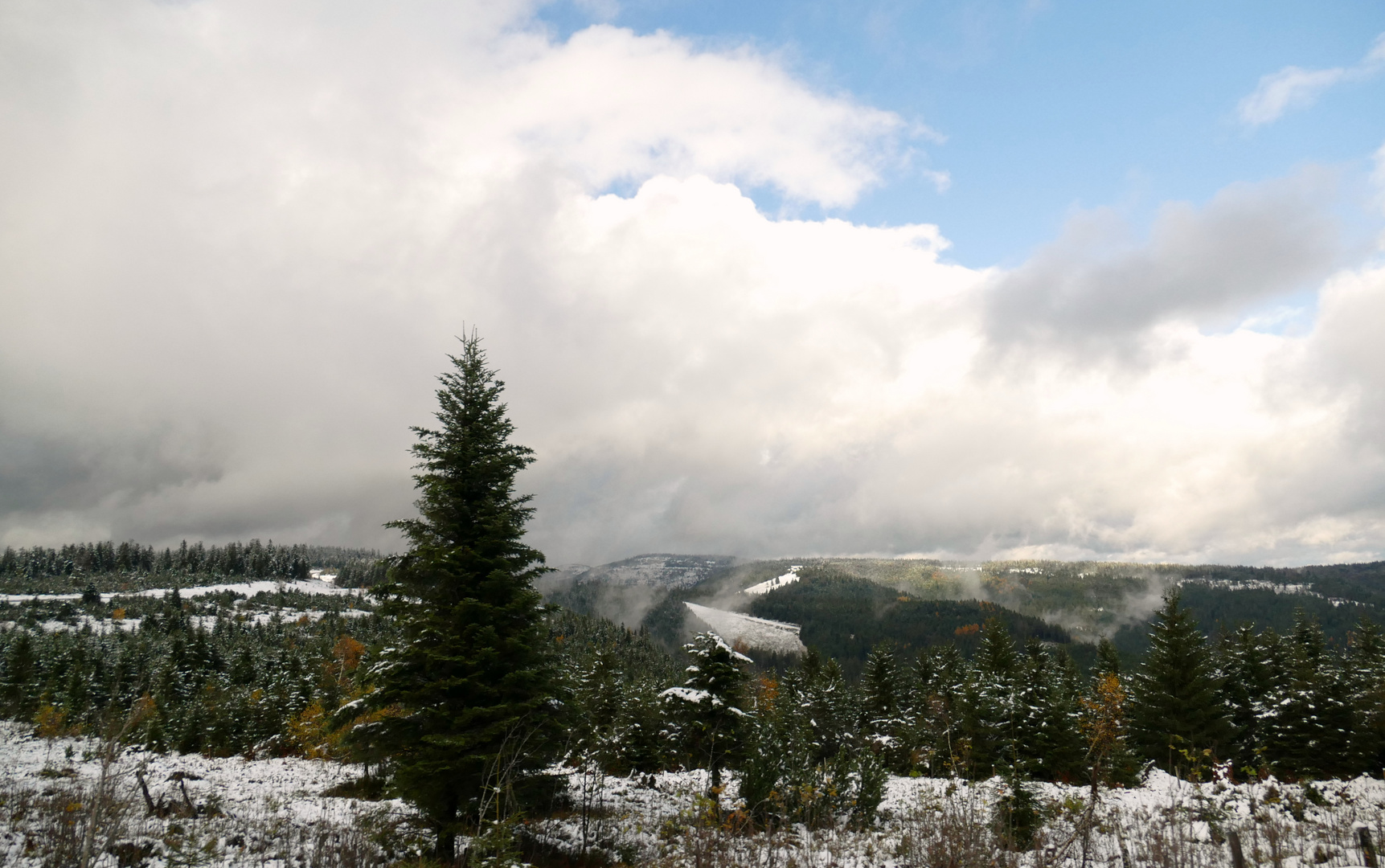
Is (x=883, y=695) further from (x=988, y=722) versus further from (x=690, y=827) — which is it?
(x=690, y=827)

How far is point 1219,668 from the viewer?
121ft

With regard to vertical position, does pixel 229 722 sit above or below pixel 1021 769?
below

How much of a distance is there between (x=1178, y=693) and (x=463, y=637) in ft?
119

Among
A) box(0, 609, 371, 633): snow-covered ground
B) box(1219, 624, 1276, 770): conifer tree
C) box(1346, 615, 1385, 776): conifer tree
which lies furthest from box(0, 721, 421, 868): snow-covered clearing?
box(0, 609, 371, 633): snow-covered ground

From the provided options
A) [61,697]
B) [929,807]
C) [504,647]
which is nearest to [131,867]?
[504,647]

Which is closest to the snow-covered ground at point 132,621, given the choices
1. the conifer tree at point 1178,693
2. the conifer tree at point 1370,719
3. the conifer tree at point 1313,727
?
the conifer tree at point 1178,693

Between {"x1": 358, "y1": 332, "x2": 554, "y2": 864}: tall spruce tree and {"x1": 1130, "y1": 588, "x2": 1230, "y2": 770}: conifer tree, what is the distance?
109 ft

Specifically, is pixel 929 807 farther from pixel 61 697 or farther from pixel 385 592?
pixel 61 697

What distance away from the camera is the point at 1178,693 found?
31234 millimetres

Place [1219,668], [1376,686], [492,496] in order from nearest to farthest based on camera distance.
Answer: [492,496]
[1376,686]
[1219,668]

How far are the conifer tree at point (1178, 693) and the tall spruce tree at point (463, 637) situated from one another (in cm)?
3332

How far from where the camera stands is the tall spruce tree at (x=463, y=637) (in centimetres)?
1409

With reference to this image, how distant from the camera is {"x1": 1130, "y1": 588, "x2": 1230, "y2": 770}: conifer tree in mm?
30484

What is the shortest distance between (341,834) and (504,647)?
238 inches
